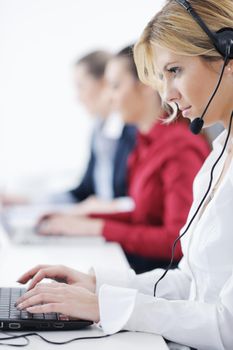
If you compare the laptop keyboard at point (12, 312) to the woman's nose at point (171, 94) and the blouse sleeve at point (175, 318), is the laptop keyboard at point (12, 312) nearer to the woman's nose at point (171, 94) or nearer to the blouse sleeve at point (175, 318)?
the blouse sleeve at point (175, 318)

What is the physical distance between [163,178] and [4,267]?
0.69m

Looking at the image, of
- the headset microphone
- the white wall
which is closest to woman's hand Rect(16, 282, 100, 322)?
the headset microphone

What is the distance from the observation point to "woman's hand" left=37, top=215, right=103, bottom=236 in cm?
215

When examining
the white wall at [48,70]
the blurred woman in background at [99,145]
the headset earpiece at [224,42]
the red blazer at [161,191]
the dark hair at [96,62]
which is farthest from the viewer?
the white wall at [48,70]

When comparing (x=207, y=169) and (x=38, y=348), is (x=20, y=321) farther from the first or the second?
(x=207, y=169)

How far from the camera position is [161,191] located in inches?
84.8

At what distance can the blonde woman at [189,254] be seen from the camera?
1119mm

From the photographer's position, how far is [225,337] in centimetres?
111

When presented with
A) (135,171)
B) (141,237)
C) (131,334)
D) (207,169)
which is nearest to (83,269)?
(141,237)

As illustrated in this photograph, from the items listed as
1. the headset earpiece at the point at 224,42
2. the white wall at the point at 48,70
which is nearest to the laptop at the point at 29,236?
the headset earpiece at the point at 224,42

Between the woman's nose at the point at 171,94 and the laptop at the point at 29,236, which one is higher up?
the woman's nose at the point at 171,94

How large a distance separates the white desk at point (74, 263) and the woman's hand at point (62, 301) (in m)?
0.04

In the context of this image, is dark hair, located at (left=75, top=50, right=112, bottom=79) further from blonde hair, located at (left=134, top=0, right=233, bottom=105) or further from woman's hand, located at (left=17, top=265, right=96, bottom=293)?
woman's hand, located at (left=17, top=265, right=96, bottom=293)

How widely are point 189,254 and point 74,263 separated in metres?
0.57
